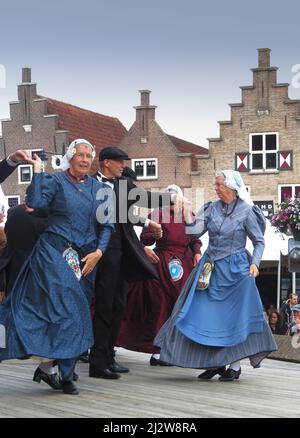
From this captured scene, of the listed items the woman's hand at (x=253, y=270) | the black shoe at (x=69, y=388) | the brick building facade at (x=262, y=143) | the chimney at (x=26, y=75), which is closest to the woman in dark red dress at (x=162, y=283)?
the woman's hand at (x=253, y=270)

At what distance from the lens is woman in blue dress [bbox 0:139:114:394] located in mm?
6570

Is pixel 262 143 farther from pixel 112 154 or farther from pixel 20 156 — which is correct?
pixel 20 156

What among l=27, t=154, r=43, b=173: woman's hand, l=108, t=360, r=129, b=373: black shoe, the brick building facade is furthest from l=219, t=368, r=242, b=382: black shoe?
the brick building facade

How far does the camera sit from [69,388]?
6648mm

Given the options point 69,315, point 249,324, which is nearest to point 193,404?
point 69,315

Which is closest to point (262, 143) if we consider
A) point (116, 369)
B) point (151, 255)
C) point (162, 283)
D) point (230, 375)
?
point (162, 283)

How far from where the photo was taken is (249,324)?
792 cm

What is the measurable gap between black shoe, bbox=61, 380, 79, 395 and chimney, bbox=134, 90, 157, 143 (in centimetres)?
→ 3289

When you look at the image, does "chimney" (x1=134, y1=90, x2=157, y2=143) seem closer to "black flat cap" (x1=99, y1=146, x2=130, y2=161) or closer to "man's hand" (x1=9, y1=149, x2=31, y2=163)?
"black flat cap" (x1=99, y1=146, x2=130, y2=161)

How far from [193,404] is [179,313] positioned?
5.97 ft

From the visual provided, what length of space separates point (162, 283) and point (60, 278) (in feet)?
10.2

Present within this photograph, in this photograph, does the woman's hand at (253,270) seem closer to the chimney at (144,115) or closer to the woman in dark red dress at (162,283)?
the woman in dark red dress at (162,283)

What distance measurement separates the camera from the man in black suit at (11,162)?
6404 mm
